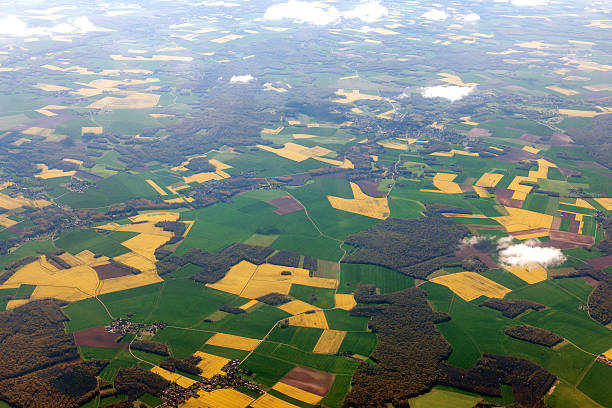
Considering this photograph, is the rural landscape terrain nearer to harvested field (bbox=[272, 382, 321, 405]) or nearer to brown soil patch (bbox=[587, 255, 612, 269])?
harvested field (bbox=[272, 382, 321, 405])

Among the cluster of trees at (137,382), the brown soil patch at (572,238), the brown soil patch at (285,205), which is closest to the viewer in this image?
the cluster of trees at (137,382)

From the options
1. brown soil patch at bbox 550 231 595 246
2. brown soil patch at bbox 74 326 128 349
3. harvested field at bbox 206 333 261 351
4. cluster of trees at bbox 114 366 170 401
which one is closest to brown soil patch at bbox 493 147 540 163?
brown soil patch at bbox 550 231 595 246

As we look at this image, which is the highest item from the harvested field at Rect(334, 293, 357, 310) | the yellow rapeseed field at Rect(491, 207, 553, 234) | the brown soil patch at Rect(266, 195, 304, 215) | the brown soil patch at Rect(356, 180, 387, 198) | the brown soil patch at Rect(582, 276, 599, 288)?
the yellow rapeseed field at Rect(491, 207, 553, 234)

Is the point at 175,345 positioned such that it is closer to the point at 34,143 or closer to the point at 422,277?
the point at 422,277

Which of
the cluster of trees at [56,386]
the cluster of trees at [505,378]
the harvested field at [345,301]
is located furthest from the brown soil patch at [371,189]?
the cluster of trees at [56,386]

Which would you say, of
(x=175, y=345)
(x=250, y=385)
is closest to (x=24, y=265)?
(x=175, y=345)

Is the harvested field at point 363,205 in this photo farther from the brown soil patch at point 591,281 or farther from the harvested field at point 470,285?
the brown soil patch at point 591,281
